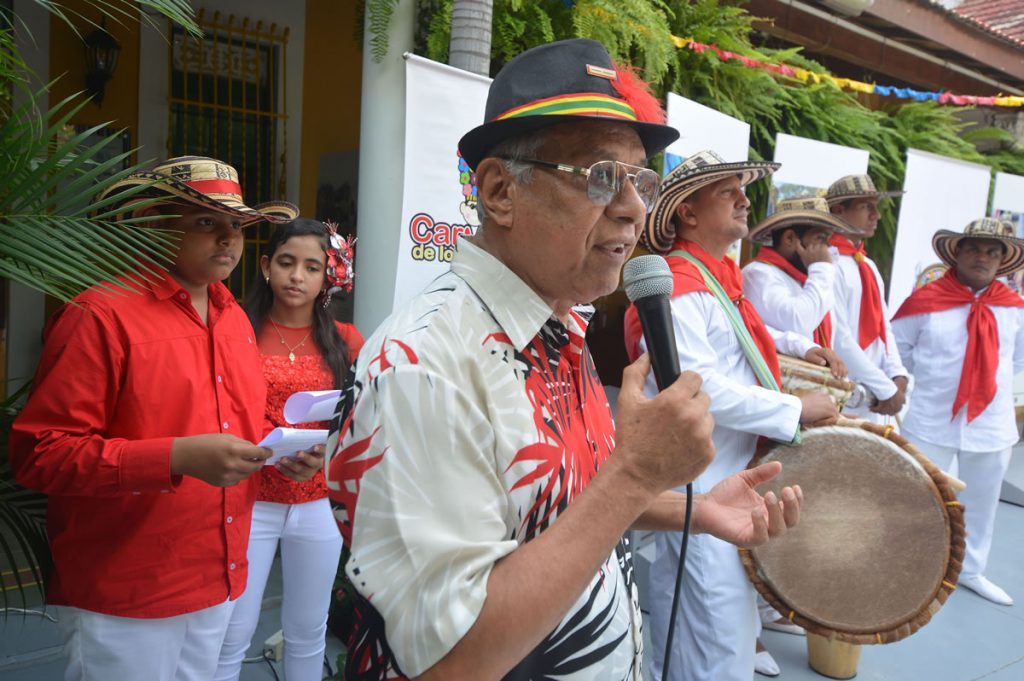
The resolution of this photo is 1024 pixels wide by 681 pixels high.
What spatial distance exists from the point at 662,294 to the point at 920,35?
8607 mm

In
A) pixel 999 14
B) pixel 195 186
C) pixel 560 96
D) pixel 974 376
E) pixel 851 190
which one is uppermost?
pixel 999 14

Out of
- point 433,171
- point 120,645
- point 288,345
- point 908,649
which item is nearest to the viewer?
point 120,645

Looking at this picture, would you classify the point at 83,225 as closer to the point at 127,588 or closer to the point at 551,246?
the point at 127,588

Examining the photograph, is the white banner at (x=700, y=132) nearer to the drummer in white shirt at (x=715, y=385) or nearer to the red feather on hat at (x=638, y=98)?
the drummer in white shirt at (x=715, y=385)

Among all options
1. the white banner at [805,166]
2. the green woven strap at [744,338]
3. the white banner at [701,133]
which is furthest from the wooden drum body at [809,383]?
the white banner at [805,166]

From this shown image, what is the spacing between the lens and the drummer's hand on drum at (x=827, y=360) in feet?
11.5

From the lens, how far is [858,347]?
4656 mm

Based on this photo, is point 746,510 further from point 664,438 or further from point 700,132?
point 700,132

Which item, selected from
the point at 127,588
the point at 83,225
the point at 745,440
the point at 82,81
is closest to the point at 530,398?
the point at 83,225

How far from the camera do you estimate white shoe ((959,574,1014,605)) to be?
507 cm

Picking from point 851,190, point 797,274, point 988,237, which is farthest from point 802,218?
point 988,237

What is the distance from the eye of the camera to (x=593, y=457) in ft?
4.81

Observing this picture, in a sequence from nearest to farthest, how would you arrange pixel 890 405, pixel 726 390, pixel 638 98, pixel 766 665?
pixel 638 98, pixel 726 390, pixel 766 665, pixel 890 405

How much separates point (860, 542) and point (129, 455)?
97.4 inches
